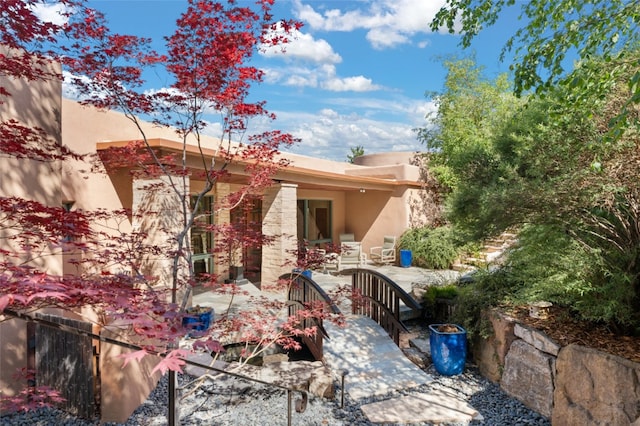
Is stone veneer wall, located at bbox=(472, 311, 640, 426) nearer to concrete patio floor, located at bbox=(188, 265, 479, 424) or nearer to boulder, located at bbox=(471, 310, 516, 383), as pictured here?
boulder, located at bbox=(471, 310, 516, 383)

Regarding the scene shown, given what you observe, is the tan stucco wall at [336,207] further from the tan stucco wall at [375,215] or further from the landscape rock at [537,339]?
the landscape rock at [537,339]

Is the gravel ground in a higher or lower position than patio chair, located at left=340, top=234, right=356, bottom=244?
lower

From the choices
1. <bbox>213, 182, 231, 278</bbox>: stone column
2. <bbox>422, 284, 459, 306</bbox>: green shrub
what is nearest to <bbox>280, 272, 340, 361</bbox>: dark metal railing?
<bbox>422, 284, 459, 306</bbox>: green shrub

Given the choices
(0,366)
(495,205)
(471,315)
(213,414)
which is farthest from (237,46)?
(471,315)

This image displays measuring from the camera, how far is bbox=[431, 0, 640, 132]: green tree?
148 inches

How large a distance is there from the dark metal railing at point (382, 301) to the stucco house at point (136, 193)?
181 cm

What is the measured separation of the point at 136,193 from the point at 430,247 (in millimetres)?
9532

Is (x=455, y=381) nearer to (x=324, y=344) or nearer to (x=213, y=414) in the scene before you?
(x=324, y=344)

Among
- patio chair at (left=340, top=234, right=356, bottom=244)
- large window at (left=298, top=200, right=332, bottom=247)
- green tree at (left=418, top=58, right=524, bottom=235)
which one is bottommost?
patio chair at (left=340, top=234, right=356, bottom=244)

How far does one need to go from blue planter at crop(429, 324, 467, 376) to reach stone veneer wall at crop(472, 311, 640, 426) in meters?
0.40

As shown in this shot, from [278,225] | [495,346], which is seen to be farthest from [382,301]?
[278,225]

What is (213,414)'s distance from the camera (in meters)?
4.30

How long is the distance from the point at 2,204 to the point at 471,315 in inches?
235

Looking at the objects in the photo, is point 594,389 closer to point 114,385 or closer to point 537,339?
point 537,339
